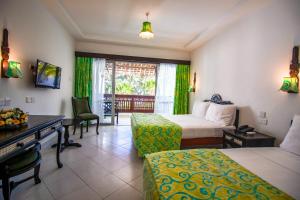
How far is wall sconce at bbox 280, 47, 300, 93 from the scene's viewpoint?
2160 millimetres

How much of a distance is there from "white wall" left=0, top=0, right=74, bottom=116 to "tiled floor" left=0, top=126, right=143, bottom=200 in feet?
3.57

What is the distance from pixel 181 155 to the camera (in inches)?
65.5

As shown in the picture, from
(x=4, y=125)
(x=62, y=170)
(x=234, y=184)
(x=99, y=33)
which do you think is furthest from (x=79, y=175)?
(x=99, y=33)

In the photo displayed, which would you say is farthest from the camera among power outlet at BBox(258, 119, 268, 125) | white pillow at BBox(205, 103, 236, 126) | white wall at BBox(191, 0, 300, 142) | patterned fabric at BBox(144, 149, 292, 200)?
white pillow at BBox(205, 103, 236, 126)

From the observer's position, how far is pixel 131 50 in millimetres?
5227

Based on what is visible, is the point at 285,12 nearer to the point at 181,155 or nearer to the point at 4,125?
the point at 181,155

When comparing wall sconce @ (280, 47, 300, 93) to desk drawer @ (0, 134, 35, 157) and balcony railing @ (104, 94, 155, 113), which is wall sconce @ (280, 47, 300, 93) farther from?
balcony railing @ (104, 94, 155, 113)

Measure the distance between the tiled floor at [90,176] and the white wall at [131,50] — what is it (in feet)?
9.88

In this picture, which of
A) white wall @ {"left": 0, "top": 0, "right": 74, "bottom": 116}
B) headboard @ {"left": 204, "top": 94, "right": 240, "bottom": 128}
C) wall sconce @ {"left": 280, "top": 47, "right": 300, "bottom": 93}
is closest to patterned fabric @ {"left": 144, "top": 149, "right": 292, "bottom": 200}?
wall sconce @ {"left": 280, "top": 47, "right": 300, "bottom": 93}

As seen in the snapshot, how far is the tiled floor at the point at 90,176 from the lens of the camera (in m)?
1.88

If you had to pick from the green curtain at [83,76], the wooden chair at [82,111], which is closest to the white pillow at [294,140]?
the wooden chair at [82,111]

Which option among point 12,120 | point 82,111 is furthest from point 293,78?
point 82,111

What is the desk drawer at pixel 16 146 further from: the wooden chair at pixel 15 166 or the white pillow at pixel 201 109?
the white pillow at pixel 201 109

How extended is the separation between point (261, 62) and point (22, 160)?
368 centimetres
